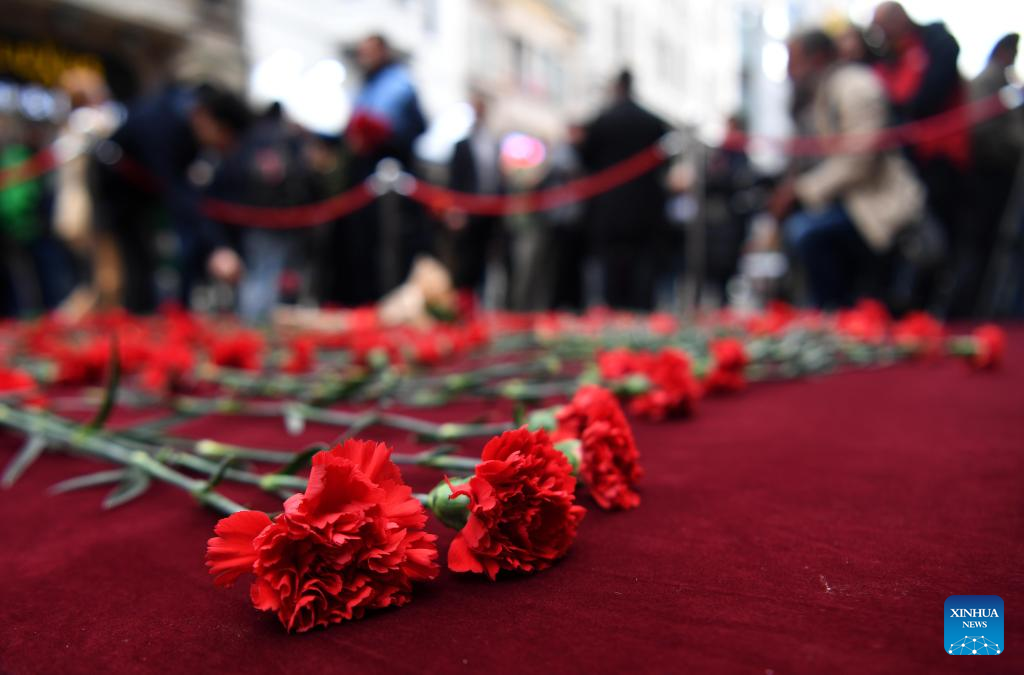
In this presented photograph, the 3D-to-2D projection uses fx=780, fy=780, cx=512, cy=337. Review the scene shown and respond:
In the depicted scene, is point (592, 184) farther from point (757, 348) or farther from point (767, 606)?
point (767, 606)

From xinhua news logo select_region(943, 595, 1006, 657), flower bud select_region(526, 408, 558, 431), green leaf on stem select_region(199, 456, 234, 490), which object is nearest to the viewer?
xinhua news logo select_region(943, 595, 1006, 657)

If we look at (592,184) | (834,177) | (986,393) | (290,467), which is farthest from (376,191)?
(290,467)

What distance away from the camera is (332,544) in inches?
25.9

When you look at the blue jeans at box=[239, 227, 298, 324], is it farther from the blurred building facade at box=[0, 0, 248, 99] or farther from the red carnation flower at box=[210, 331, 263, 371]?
the blurred building facade at box=[0, 0, 248, 99]

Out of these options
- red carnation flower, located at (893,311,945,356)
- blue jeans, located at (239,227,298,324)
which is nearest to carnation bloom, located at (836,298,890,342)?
red carnation flower, located at (893,311,945,356)

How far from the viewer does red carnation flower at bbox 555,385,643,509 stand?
3.08ft

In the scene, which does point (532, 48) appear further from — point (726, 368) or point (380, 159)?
point (726, 368)

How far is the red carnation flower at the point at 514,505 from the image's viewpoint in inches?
28.5

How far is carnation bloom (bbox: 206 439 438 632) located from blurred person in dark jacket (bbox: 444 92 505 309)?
5.15 m

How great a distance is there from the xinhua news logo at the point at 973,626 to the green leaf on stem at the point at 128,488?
100cm

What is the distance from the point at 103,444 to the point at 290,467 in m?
0.55

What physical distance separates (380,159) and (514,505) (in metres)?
4.49

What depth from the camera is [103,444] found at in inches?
49.7

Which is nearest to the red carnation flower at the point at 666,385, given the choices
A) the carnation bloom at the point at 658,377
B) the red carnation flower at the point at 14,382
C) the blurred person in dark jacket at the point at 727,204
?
the carnation bloom at the point at 658,377
